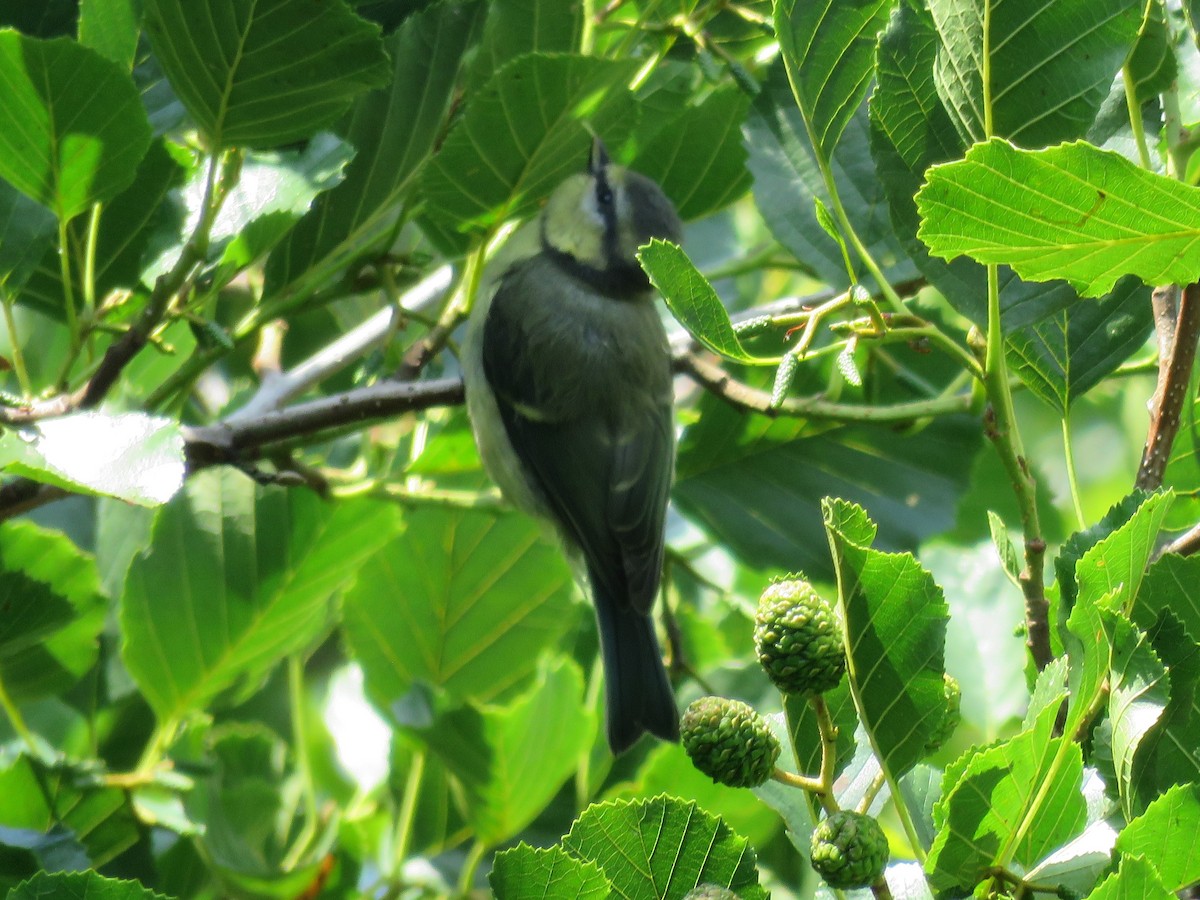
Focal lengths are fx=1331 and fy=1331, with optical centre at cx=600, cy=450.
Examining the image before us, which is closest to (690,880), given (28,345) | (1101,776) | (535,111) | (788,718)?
(788,718)

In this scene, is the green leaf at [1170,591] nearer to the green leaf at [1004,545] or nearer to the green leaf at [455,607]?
the green leaf at [1004,545]

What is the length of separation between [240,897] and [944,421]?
1613 millimetres

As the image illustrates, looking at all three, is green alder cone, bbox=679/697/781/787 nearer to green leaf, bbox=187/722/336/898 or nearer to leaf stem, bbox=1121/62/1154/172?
leaf stem, bbox=1121/62/1154/172

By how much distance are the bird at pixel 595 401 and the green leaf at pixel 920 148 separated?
1.25m

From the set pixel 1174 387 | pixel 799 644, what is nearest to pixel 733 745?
pixel 799 644

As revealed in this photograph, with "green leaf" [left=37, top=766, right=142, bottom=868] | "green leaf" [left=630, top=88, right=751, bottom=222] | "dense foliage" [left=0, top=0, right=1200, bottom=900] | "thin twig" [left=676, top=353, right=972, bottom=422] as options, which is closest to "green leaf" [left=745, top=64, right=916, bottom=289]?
"dense foliage" [left=0, top=0, right=1200, bottom=900]

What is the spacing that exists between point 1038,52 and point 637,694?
146cm

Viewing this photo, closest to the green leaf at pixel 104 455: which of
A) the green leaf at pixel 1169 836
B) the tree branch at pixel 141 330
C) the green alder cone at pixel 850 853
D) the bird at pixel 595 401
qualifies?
the tree branch at pixel 141 330

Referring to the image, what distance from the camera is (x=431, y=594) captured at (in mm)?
2592

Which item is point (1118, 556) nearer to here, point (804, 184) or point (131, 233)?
point (804, 184)

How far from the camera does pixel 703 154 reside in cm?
246

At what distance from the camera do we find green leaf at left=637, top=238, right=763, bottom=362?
1.34m

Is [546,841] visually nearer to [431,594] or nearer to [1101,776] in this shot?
[431,594]

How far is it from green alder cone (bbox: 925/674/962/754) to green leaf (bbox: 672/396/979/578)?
1271mm
